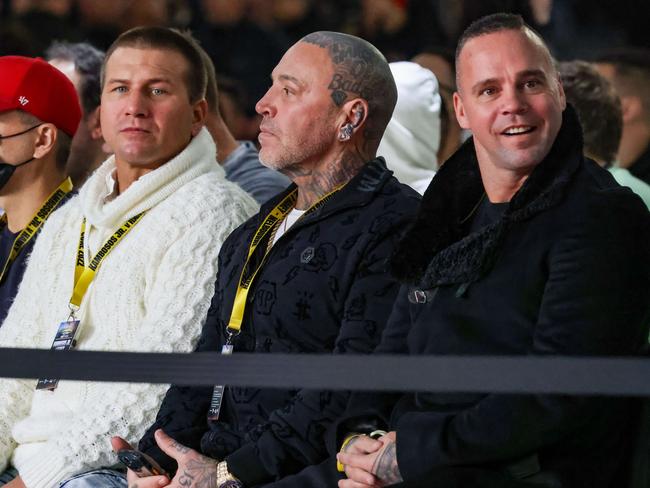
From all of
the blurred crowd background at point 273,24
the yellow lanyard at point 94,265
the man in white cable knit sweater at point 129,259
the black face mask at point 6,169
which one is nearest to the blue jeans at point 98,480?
the man in white cable knit sweater at point 129,259

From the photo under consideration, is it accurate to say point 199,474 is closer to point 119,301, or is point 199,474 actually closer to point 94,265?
point 119,301

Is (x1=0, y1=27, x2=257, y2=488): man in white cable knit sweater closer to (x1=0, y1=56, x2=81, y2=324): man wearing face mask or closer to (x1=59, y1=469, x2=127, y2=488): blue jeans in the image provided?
(x1=59, y1=469, x2=127, y2=488): blue jeans

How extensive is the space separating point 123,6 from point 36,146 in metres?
2.87

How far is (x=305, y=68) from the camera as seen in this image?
10.3 ft

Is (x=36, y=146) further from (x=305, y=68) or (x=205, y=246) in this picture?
(x=305, y=68)

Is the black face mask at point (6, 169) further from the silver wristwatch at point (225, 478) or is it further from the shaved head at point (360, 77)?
the silver wristwatch at point (225, 478)

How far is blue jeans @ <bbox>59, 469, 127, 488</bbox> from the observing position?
3.08 metres

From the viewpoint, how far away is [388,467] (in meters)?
2.46

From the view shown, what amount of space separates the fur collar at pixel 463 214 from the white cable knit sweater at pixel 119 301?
0.86 meters

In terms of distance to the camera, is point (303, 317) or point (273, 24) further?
point (273, 24)

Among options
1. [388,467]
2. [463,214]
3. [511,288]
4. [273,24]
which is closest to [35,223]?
[463,214]

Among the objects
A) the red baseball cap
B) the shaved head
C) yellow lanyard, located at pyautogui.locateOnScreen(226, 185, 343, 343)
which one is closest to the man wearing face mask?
the red baseball cap

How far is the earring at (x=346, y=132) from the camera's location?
3129mm

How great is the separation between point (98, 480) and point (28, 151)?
1372 millimetres
